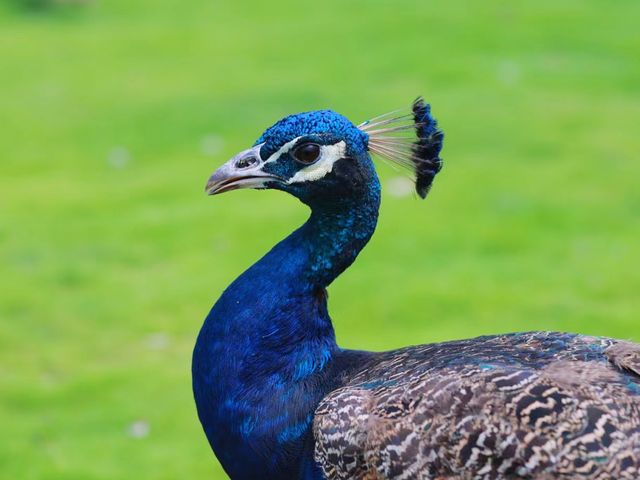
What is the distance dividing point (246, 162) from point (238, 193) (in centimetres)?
297

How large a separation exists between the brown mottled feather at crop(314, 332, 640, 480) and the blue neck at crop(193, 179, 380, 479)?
14 centimetres

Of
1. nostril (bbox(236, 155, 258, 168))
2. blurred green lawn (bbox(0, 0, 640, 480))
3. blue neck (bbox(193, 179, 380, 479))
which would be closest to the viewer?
blue neck (bbox(193, 179, 380, 479))

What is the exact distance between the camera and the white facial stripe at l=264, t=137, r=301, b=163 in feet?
9.62

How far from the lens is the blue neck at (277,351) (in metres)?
2.88

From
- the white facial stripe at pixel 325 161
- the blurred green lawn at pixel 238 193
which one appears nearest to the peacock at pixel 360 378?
the white facial stripe at pixel 325 161

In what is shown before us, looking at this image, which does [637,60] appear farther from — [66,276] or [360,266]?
[66,276]

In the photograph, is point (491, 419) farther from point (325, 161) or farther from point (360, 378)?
point (325, 161)

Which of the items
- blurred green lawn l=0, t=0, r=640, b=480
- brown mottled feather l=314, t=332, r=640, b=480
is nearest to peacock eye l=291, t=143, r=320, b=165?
brown mottled feather l=314, t=332, r=640, b=480

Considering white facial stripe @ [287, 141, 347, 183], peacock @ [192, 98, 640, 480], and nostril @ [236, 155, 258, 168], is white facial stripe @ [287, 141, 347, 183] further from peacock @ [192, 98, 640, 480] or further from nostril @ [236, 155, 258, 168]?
nostril @ [236, 155, 258, 168]

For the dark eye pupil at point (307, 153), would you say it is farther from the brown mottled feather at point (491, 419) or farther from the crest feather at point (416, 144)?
the brown mottled feather at point (491, 419)

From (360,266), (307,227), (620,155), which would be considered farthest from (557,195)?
(307,227)

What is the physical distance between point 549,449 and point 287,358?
0.78 metres

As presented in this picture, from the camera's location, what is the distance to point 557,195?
19.1 feet

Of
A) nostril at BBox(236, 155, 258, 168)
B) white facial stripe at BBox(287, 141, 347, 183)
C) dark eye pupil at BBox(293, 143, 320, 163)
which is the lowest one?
white facial stripe at BBox(287, 141, 347, 183)
